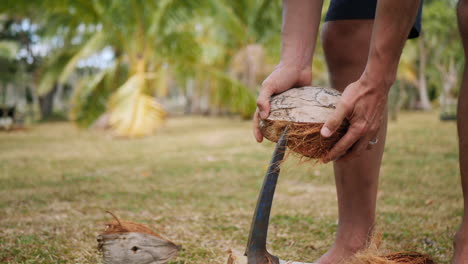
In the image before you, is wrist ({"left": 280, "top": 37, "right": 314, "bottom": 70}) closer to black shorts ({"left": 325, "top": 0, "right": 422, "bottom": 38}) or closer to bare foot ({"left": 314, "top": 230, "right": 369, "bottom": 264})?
black shorts ({"left": 325, "top": 0, "right": 422, "bottom": 38})

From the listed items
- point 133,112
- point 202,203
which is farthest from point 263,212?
point 133,112

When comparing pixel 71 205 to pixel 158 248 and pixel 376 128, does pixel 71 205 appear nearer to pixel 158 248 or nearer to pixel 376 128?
pixel 158 248

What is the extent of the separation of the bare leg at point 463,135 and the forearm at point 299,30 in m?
0.42

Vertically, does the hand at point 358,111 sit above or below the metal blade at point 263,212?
above

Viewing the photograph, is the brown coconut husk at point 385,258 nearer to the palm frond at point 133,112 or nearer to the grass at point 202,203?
the grass at point 202,203

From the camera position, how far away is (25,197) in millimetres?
2604

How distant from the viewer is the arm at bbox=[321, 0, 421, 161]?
102 centimetres

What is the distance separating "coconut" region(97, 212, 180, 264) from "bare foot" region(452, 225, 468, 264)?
2.87 ft

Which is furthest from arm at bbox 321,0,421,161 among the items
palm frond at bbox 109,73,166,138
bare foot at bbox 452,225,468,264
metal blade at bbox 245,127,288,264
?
palm frond at bbox 109,73,166,138

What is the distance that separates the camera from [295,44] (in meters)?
1.30

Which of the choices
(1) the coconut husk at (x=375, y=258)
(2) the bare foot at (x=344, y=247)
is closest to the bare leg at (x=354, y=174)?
(2) the bare foot at (x=344, y=247)

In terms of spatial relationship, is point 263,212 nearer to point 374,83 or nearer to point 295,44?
point 374,83

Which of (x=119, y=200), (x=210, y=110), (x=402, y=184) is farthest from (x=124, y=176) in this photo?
(x=210, y=110)

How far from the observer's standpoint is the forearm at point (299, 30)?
1276 mm
